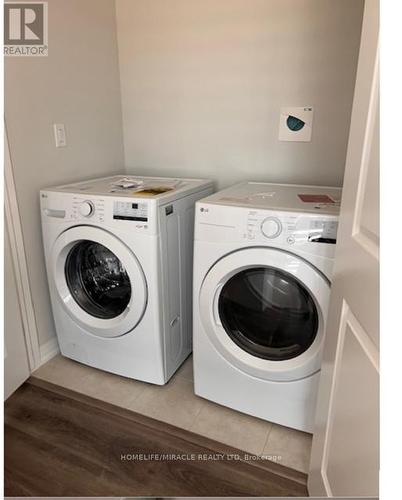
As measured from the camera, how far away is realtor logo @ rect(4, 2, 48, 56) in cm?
148

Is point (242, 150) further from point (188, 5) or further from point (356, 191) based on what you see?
point (356, 191)

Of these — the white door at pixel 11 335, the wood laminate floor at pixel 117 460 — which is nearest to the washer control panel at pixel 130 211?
the white door at pixel 11 335

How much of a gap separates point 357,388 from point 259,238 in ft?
1.95

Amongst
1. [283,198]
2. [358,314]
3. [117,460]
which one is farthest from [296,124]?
[117,460]

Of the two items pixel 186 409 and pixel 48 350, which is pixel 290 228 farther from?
pixel 48 350

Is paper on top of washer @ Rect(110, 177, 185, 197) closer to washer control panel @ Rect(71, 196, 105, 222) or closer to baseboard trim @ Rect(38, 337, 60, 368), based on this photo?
washer control panel @ Rect(71, 196, 105, 222)

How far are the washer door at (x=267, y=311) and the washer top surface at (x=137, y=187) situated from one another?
42 cm

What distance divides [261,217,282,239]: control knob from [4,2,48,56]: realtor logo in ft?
4.25

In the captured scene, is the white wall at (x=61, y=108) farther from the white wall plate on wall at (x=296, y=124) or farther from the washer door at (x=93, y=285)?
the white wall plate on wall at (x=296, y=124)

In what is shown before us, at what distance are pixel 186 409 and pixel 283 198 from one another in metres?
1.02

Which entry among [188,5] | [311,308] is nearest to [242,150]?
[188,5]

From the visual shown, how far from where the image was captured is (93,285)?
1.75 metres

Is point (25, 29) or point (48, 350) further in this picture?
point (48, 350)

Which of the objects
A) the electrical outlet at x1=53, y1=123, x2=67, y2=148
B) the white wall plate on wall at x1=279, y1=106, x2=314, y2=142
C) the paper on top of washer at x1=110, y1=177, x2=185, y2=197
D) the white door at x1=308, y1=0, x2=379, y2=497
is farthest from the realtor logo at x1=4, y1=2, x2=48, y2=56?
the white door at x1=308, y1=0, x2=379, y2=497
